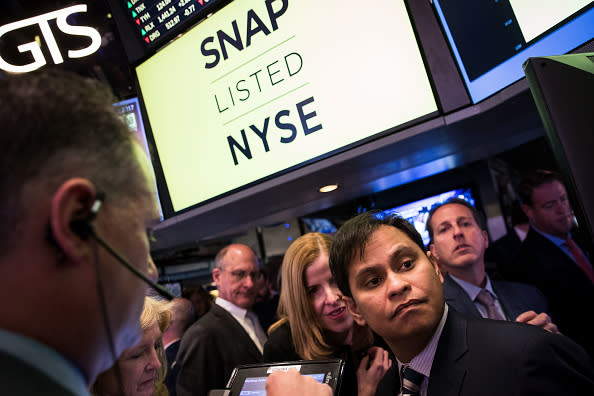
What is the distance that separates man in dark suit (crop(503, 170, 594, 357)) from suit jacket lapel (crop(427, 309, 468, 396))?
5.19 feet

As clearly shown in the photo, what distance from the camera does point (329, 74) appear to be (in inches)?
63.3

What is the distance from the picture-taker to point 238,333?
280 centimetres

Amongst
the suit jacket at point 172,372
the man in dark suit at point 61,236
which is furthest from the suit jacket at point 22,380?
the suit jacket at point 172,372

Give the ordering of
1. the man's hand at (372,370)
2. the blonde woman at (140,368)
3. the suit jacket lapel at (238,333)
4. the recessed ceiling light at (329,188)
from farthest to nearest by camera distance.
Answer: the suit jacket lapel at (238,333) < the recessed ceiling light at (329,188) < the man's hand at (372,370) < the blonde woman at (140,368)

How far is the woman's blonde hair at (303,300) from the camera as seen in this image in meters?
1.99

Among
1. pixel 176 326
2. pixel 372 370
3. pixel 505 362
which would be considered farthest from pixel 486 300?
pixel 176 326

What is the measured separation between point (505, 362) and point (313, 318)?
1.04 meters

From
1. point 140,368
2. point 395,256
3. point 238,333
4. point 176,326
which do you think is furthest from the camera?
point 176,326

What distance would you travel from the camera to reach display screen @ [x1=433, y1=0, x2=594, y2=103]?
3.84 ft

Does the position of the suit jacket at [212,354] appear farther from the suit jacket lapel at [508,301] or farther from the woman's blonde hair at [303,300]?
the suit jacket lapel at [508,301]

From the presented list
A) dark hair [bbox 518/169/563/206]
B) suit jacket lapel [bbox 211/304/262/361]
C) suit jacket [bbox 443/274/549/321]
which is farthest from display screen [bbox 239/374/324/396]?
dark hair [bbox 518/169/563/206]

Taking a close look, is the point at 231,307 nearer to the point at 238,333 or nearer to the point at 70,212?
the point at 238,333

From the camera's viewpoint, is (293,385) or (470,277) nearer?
(293,385)

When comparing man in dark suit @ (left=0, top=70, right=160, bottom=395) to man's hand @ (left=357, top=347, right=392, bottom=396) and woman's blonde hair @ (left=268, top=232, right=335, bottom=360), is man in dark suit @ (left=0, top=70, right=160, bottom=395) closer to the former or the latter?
man's hand @ (left=357, top=347, right=392, bottom=396)
